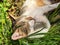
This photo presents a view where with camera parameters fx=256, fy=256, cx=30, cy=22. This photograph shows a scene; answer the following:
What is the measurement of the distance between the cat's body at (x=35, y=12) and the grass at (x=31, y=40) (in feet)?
0.23

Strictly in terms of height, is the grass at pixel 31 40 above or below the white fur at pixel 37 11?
below

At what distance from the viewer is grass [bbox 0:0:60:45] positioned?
2.82 m

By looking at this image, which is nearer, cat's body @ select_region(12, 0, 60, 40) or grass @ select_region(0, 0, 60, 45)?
grass @ select_region(0, 0, 60, 45)

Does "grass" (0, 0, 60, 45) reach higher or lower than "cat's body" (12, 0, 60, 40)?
lower

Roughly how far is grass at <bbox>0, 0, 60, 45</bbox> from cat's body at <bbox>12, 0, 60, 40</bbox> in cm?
7

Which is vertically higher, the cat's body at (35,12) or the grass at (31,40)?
the cat's body at (35,12)

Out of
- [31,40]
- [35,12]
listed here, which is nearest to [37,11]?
[35,12]

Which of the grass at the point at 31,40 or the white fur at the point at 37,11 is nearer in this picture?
A: the grass at the point at 31,40

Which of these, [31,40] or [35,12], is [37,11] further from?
[31,40]

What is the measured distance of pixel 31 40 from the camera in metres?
2.86

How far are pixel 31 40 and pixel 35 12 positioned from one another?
1.29 ft

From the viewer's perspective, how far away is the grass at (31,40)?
282cm

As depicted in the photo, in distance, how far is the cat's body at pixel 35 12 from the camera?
299 cm

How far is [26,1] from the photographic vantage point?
324 cm
